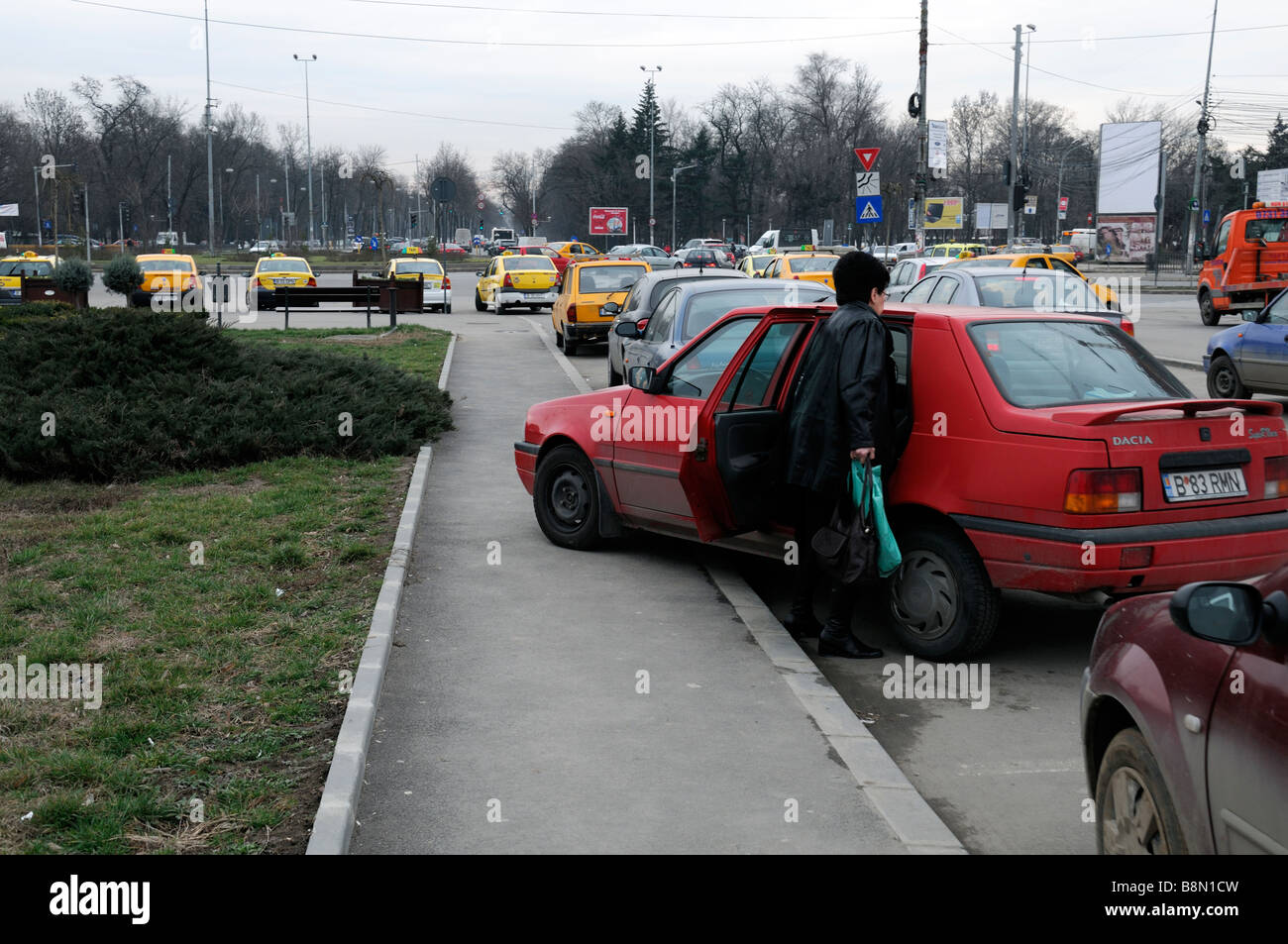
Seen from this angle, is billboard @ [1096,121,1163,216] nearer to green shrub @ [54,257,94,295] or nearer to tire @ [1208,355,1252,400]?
green shrub @ [54,257,94,295]

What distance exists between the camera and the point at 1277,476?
20.3ft

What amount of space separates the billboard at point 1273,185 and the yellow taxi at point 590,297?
55561 millimetres

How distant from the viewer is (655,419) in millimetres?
8031

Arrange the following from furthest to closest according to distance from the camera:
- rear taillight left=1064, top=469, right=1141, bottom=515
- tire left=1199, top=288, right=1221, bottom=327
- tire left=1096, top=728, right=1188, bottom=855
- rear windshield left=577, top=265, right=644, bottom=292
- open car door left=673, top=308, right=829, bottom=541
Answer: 1. tire left=1199, top=288, right=1221, bottom=327
2. rear windshield left=577, top=265, right=644, bottom=292
3. open car door left=673, top=308, right=829, bottom=541
4. rear taillight left=1064, top=469, right=1141, bottom=515
5. tire left=1096, top=728, right=1188, bottom=855

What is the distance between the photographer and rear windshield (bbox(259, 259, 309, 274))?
1538 inches

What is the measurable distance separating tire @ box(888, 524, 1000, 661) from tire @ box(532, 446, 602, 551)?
255 cm

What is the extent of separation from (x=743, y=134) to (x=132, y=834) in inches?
4578

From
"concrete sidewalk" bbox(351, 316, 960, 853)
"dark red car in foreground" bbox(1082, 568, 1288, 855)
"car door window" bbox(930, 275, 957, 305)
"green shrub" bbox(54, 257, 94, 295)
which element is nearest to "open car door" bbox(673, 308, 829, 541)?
"concrete sidewalk" bbox(351, 316, 960, 853)

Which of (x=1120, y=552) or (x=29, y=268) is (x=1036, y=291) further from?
(x=29, y=268)

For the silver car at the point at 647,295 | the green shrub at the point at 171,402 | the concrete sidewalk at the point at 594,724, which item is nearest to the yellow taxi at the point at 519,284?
the silver car at the point at 647,295

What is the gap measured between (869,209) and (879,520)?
1957 centimetres
